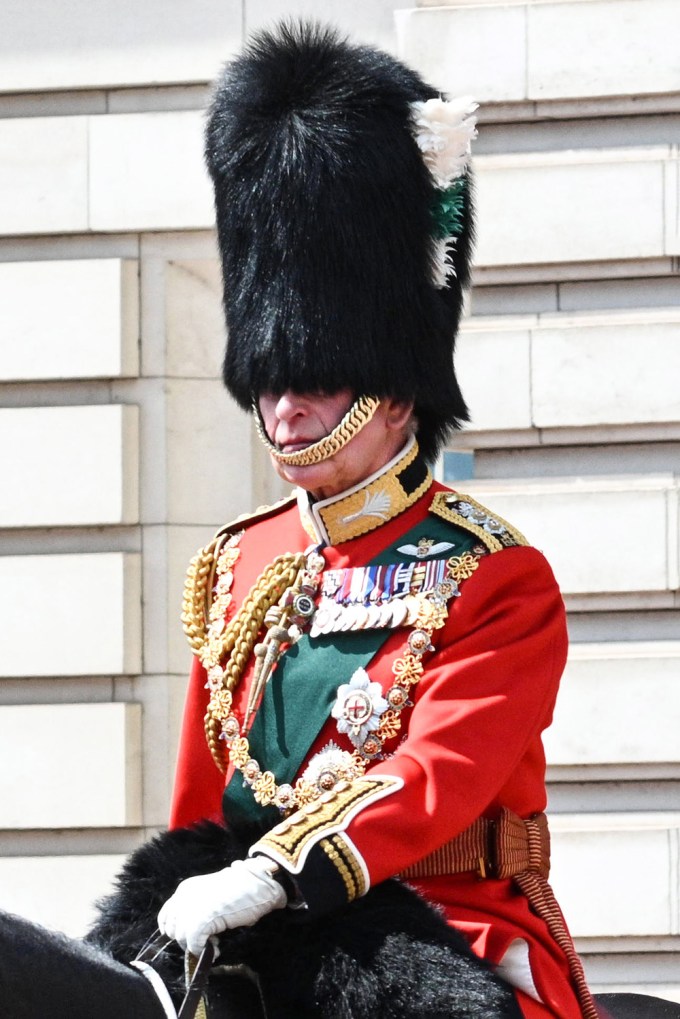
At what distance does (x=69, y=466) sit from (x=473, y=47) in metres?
2.10

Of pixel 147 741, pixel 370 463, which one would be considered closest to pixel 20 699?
pixel 147 741

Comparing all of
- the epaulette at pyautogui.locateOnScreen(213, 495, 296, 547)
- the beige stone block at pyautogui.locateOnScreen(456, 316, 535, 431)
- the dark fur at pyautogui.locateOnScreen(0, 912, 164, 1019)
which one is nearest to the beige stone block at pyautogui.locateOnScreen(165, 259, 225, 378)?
the beige stone block at pyautogui.locateOnScreen(456, 316, 535, 431)

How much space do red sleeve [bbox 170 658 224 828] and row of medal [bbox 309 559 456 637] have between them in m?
0.38

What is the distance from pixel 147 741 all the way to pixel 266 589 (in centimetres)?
312

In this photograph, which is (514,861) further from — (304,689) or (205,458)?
(205,458)

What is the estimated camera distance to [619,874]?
6547mm

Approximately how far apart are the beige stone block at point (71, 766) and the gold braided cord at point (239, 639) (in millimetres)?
2910

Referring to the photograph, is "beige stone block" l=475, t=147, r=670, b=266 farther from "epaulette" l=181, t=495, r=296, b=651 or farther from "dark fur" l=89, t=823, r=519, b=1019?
"dark fur" l=89, t=823, r=519, b=1019

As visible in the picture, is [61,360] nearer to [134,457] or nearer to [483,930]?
[134,457]

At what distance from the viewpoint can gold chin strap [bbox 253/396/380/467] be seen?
3.66 meters

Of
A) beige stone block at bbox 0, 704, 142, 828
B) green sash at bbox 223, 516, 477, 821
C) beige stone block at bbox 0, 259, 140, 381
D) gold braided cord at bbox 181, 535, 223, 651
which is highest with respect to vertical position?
beige stone block at bbox 0, 259, 140, 381

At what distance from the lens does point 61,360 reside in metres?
7.00

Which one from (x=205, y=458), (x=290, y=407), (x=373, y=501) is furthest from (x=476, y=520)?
(x=205, y=458)

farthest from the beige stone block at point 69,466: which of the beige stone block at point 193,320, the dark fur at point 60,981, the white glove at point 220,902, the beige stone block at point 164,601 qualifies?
the dark fur at point 60,981
